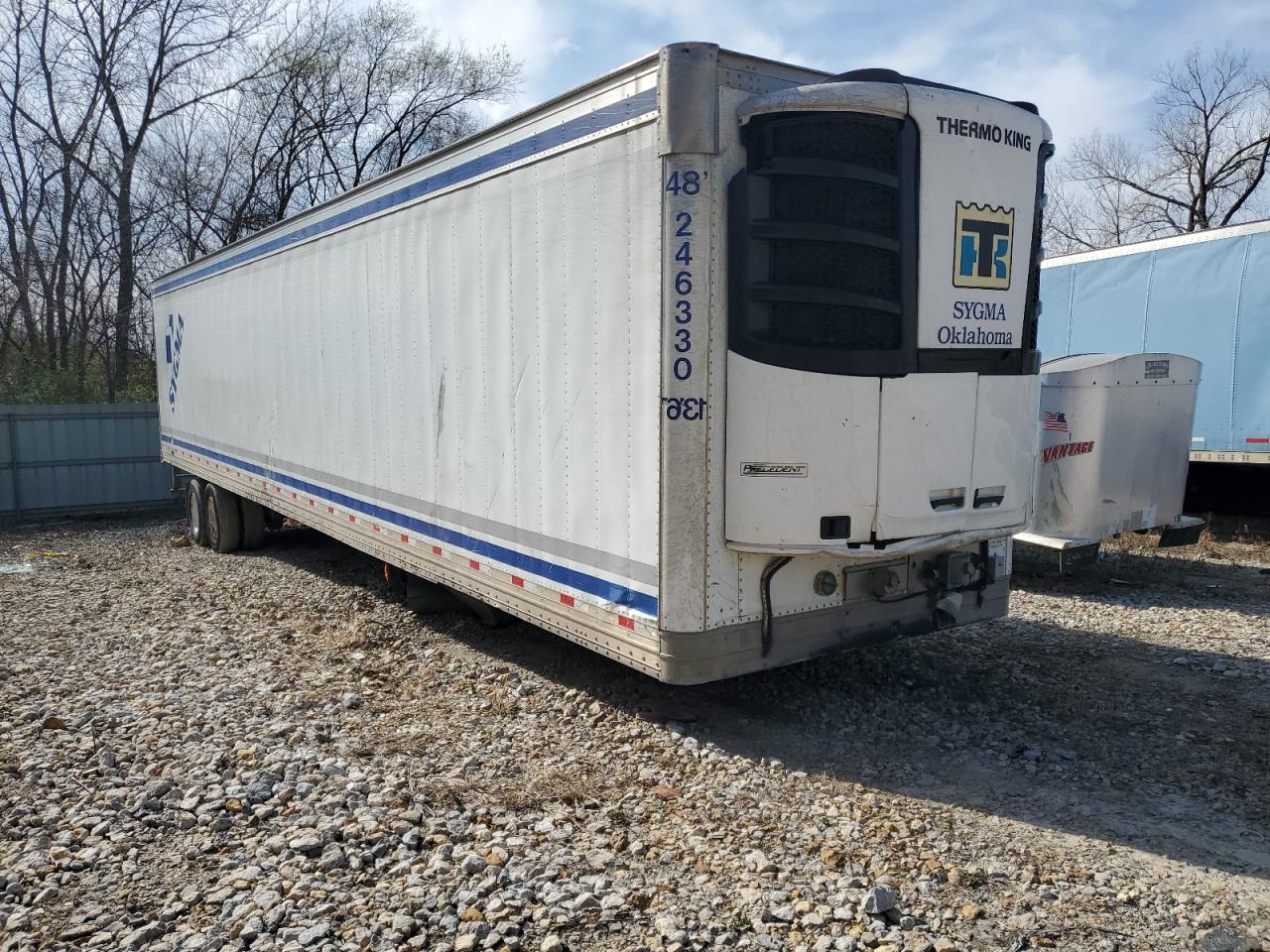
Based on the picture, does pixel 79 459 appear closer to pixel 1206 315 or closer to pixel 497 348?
pixel 497 348

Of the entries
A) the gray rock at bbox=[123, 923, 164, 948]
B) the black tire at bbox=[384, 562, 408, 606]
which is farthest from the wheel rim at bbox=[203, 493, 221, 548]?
the gray rock at bbox=[123, 923, 164, 948]

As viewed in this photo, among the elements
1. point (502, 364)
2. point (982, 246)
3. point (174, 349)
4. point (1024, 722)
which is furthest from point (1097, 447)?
point (174, 349)

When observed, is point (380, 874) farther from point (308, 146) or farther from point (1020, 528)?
point (308, 146)

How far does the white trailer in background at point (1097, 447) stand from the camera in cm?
864

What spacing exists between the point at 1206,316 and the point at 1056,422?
3397 mm

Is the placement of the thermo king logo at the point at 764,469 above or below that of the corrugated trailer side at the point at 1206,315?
below

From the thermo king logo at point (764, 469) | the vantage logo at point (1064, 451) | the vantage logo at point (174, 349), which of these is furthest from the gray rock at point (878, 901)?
the vantage logo at point (174, 349)

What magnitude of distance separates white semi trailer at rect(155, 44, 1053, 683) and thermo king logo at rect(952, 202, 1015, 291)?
0.02m

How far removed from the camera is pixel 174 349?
13.2 metres

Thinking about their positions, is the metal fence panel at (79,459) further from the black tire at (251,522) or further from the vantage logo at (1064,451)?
the vantage logo at (1064,451)

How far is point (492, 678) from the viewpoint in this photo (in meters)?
6.39

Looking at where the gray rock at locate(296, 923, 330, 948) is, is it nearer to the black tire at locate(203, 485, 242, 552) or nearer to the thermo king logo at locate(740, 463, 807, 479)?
the thermo king logo at locate(740, 463, 807, 479)

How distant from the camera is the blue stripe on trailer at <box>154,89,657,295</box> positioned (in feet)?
15.7

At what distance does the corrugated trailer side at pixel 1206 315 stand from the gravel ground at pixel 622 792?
3.48 m
